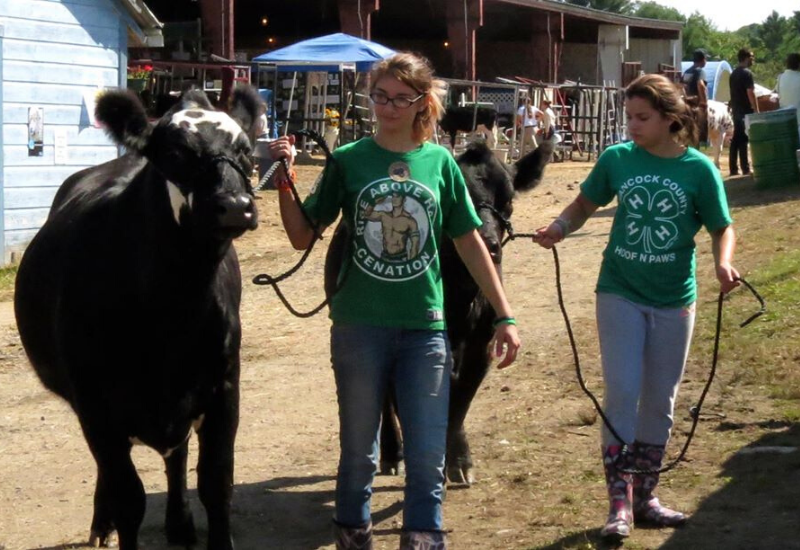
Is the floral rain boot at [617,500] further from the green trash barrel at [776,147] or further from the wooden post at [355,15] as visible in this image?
the wooden post at [355,15]

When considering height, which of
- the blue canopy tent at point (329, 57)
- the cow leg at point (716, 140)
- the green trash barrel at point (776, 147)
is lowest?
the green trash barrel at point (776, 147)

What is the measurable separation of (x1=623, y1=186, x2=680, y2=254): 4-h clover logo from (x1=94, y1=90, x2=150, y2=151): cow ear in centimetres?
199

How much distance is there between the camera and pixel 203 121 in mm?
4742

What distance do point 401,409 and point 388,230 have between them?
624 millimetres

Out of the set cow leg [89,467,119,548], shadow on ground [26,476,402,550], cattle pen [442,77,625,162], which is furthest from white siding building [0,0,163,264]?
cattle pen [442,77,625,162]

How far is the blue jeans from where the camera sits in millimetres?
4379

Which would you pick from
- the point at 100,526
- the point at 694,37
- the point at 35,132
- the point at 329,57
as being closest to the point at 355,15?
the point at 329,57

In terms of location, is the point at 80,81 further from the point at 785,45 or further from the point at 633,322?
the point at 785,45

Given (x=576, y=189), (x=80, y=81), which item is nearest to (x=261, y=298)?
(x=80, y=81)

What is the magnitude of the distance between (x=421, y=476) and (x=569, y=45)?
42.3m

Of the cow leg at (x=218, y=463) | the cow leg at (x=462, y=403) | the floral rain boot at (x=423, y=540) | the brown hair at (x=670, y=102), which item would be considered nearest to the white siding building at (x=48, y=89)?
the cow leg at (x=462, y=403)

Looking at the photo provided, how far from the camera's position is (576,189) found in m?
22.1

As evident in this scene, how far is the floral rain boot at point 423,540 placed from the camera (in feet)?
14.3

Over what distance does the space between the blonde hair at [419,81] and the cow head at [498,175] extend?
6.39 feet
